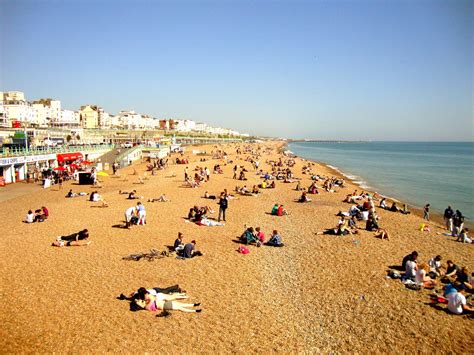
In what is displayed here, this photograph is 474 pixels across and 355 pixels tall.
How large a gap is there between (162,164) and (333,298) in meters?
27.0

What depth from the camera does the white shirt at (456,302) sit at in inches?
258

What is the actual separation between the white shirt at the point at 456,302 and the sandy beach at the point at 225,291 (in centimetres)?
17

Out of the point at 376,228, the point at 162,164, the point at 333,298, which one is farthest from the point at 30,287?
the point at 162,164

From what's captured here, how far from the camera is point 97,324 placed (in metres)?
5.77

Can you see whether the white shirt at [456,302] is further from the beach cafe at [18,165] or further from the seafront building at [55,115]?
the seafront building at [55,115]

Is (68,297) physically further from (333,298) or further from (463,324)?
(463,324)

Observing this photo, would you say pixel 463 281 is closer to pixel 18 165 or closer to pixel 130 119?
pixel 18 165

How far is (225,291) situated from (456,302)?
15.3 ft

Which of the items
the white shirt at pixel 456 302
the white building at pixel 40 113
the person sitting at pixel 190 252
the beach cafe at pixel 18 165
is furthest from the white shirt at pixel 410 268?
the white building at pixel 40 113

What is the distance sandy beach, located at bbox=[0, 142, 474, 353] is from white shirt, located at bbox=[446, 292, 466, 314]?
174mm

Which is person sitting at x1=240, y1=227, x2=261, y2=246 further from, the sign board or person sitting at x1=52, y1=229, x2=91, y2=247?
the sign board

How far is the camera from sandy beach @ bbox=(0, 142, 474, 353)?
5516 mm

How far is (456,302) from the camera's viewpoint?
21.6ft

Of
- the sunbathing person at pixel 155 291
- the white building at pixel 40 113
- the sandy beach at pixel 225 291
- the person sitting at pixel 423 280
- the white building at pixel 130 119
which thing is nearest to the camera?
the sandy beach at pixel 225 291
